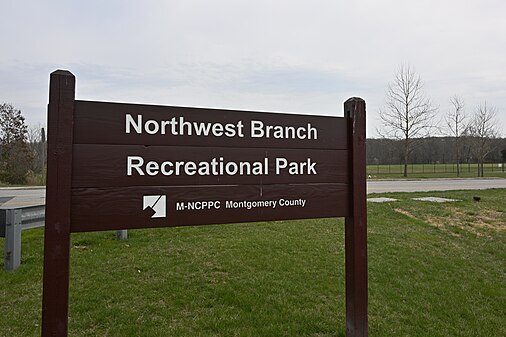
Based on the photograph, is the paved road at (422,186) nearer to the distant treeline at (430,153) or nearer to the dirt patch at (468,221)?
the dirt patch at (468,221)

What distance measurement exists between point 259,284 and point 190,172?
229 centimetres

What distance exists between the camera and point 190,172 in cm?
271

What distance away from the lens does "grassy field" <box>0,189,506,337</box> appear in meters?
3.50

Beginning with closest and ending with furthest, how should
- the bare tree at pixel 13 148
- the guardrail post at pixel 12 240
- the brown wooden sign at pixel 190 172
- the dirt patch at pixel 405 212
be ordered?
the brown wooden sign at pixel 190 172, the guardrail post at pixel 12 240, the dirt patch at pixel 405 212, the bare tree at pixel 13 148

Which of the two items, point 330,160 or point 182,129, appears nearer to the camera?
point 182,129

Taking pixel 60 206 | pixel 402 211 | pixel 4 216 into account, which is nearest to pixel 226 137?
pixel 60 206

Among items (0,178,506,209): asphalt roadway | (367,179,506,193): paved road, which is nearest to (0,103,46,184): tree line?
(0,178,506,209): asphalt roadway

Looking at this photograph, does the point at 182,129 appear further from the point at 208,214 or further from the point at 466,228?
the point at 466,228

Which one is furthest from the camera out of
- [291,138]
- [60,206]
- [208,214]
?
[291,138]

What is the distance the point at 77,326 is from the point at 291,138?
2547 millimetres

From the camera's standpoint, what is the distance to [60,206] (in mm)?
2393

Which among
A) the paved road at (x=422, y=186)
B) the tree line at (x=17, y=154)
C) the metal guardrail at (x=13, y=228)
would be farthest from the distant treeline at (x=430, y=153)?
the metal guardrail at (x=13, y=228)

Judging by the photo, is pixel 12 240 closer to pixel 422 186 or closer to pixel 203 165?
pixel 203 165

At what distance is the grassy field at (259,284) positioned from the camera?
3498 millimetres
